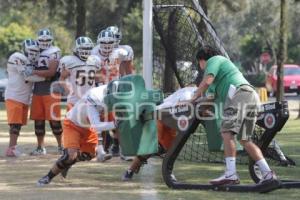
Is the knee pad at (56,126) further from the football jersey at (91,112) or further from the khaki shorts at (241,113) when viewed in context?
the khaki shorts at (241,113)

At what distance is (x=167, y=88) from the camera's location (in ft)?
45.8

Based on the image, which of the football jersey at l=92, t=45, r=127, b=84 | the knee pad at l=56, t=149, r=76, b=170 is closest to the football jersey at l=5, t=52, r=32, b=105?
the football jersey at l=92, t=45, r=127, b=84

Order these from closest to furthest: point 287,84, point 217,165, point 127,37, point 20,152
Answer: point 217,165, point 20,152, point 287,84, point 127,37

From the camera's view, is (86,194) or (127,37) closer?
(86,194)

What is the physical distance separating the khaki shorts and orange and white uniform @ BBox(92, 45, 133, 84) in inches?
143

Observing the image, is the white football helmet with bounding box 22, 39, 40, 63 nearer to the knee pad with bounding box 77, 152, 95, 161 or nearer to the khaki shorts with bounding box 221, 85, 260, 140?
the knee pad with bounding box 77, 152, 95, 161

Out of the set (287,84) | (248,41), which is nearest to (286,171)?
(287,84)

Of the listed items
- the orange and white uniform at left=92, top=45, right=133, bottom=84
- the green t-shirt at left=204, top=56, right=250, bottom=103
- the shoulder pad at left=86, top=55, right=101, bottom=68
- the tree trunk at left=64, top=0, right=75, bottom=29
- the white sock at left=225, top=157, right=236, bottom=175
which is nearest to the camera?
the green t-shirt at left=204, top=56, right=250, bottom=103

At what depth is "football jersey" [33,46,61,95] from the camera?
1302cm

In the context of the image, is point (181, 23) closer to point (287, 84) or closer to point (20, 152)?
point (20, 152)

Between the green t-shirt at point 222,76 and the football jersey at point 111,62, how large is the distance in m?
3.42

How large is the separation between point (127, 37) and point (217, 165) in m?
44.6

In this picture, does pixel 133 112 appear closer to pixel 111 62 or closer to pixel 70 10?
pixel 111 62

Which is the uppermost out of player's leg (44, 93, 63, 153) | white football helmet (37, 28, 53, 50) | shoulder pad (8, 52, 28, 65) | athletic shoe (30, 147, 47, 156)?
white football helmet (37, 28, 53, 50)
